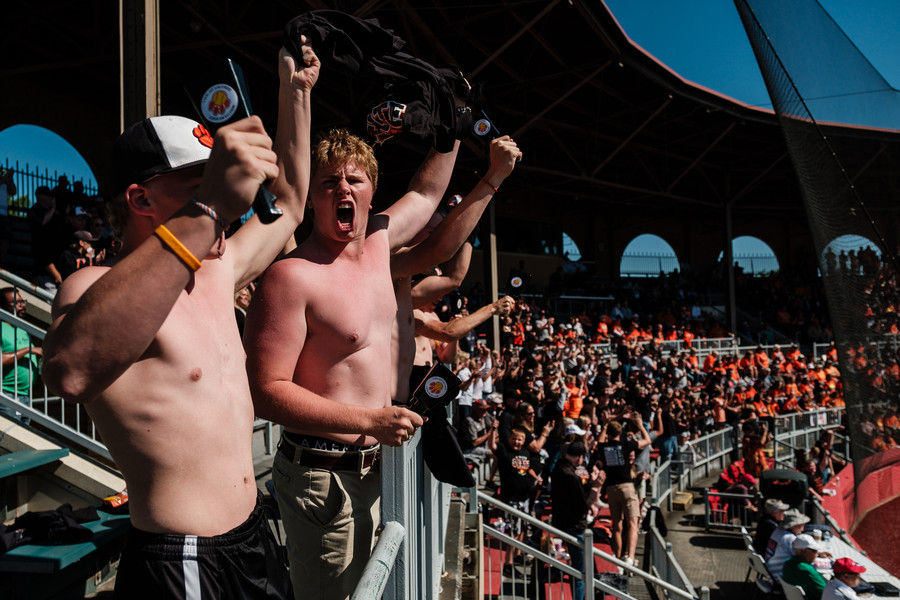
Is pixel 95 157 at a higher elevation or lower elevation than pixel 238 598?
higher

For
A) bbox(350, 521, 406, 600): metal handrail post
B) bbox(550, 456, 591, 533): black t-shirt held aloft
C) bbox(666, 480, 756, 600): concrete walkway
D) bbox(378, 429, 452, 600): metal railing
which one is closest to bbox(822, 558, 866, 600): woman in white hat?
bbox(666, 480, 756, 600): concrete walkway

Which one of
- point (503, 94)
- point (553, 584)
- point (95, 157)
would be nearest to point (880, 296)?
point (553, 584)

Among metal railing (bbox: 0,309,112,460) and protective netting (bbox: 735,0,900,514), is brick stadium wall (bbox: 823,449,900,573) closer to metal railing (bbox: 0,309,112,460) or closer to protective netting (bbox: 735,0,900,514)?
protective netting (bbox: 735,0,900,514)

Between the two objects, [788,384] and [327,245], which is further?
[788,384]

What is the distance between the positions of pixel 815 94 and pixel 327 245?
2.52m

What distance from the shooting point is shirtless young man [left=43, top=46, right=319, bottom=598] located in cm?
107

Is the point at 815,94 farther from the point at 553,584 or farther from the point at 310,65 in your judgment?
the point at 553,584

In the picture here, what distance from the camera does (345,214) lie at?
7.08 feet

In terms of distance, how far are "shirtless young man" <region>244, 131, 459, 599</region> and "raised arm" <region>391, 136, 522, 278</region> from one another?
408mm

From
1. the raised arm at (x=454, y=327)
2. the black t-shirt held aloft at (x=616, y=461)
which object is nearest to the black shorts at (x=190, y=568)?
the raised arm at (x=454, y=327)

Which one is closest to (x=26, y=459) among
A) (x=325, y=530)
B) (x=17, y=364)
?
(x=17, y=364)

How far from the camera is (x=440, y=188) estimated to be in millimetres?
2734

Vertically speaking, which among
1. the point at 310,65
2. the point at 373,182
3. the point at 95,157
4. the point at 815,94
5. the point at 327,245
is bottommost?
the point at 327,245

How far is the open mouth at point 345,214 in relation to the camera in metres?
2.15
